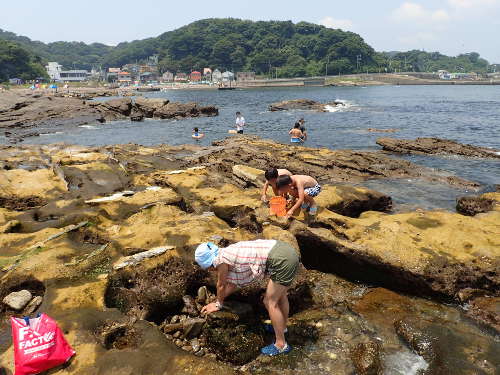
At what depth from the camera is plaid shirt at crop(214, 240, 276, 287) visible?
6.17m

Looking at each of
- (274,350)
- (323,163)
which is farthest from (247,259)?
(323,163)

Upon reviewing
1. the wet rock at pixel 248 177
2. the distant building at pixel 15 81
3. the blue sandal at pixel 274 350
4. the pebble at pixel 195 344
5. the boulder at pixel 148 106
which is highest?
the distant building at pixel 15 81

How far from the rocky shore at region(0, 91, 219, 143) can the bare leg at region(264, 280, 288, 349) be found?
4103 cm

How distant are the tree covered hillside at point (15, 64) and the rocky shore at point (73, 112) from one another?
100 m

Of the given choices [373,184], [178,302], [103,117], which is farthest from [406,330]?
A: [103,117]

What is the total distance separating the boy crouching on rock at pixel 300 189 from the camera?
28.6ft

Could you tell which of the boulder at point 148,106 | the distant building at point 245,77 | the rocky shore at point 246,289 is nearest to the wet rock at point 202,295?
the rocky shore at point 246,289

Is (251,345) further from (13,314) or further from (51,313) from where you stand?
(13,314)

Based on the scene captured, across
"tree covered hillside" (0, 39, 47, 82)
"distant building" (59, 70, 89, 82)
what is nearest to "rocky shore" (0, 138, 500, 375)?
"tree covered hillside" (0, 39, 47, 82)

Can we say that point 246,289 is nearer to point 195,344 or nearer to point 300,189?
point 195,344

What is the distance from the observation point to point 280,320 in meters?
6.35

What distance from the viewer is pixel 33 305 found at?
23.9 ft

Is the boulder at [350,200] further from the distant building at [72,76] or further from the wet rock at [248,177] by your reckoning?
the distant building at [72,76]

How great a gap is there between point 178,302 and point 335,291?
3.86 metres
